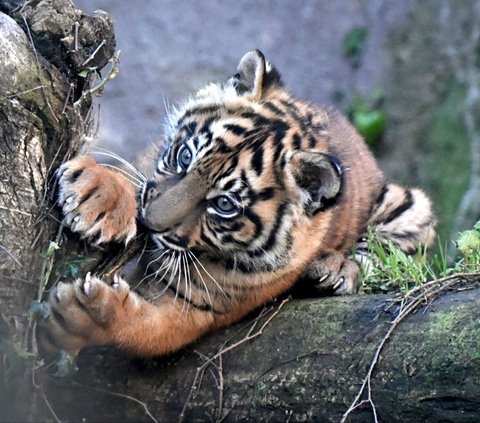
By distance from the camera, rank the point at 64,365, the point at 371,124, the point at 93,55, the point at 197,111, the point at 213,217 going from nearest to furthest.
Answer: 1. the point at 64,365
2. the point at 93,55
3. the point at 213,217
4. the point at 197,111
5. the point at 371,124

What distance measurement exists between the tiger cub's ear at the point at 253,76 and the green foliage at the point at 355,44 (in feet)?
20.5

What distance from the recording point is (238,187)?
14.3ft

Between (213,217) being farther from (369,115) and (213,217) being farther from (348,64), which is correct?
(348,64)

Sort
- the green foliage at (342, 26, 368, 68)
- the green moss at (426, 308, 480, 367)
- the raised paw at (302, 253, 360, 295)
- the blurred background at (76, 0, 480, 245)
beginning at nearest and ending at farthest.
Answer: the green moss at (426, 308, 480, 367)
the raised paw at (302, 253, 360, 295)
the blurred background at (76, 0, 480, 245)
the green foliage at (342, 26, 368, 68)

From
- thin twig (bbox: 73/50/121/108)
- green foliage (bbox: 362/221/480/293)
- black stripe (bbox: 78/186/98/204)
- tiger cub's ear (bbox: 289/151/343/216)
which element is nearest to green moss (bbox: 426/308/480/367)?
green foliage (bbox: 362/221/480/293)

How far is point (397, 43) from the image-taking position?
34.9ft

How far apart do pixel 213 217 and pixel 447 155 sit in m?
6.00

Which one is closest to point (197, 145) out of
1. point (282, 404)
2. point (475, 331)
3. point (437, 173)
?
point (282, 404)

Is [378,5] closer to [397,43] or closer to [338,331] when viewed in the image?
[397,43]

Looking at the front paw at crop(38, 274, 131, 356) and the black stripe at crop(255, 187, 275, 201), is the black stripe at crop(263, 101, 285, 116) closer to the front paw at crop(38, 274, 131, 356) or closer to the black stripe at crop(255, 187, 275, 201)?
the black stripe at crop(255, 187, 275, 201)

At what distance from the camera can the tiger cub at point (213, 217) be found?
409 cm

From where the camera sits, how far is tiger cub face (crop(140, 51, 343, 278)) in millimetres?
4301

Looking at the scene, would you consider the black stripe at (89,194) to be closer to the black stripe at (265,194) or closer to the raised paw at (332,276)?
the black stripe at (265,194)

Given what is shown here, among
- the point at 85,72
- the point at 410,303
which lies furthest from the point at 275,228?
the point at 85,72
